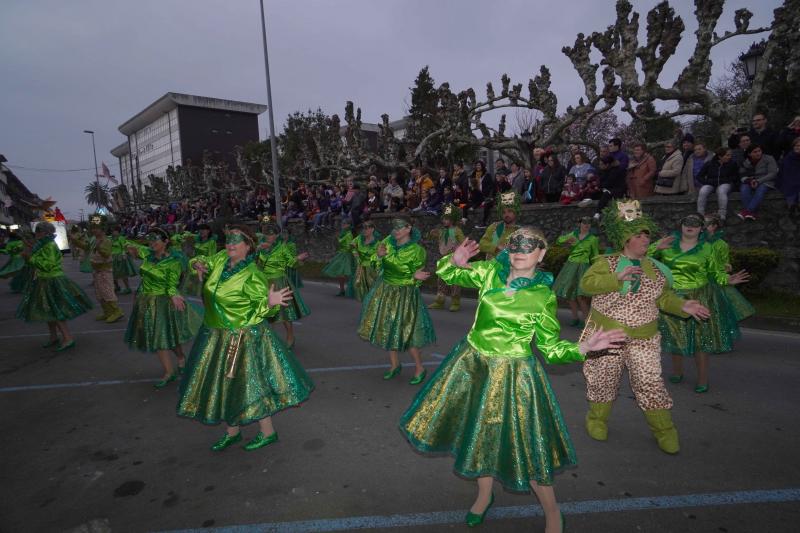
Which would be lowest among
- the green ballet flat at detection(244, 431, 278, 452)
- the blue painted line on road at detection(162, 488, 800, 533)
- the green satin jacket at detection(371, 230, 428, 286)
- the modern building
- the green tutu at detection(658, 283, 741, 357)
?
the blue painted line on road at detection(162, 488, 800, 533)

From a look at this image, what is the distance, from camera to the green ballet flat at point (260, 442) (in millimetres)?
4164

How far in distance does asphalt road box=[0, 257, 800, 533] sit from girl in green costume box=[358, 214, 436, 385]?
1.72 ft

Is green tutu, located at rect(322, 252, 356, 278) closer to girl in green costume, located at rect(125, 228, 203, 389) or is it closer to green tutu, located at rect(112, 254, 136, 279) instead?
green tutu, located at rect(112, 254, 136, 279)

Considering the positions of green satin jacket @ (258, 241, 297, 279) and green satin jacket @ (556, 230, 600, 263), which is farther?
green satin jacket @ (556, 230, 600, 263)

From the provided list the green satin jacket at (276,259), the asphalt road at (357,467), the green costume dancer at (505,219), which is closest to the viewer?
the asphalt road at (357,467)

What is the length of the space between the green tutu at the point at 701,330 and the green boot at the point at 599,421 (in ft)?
4.92

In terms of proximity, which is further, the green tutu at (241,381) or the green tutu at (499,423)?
the green tutu at (241,381)

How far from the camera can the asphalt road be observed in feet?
10.5

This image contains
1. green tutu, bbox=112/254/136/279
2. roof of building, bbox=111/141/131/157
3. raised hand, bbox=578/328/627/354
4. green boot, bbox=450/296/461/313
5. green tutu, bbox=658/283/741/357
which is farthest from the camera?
roof of building, bbox=111/141/131/157

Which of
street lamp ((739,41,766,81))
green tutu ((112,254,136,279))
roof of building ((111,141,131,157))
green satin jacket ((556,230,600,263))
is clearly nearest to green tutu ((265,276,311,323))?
green satin jacket ((556,230,600,263))

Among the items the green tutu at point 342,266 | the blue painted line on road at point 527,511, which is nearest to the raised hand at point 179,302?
the blue painted line on road at point 527,511

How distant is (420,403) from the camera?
9.84ft

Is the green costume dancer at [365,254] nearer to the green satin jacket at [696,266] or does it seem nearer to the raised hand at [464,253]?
the raised hand at [464,253]

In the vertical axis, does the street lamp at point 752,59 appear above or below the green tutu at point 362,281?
above
